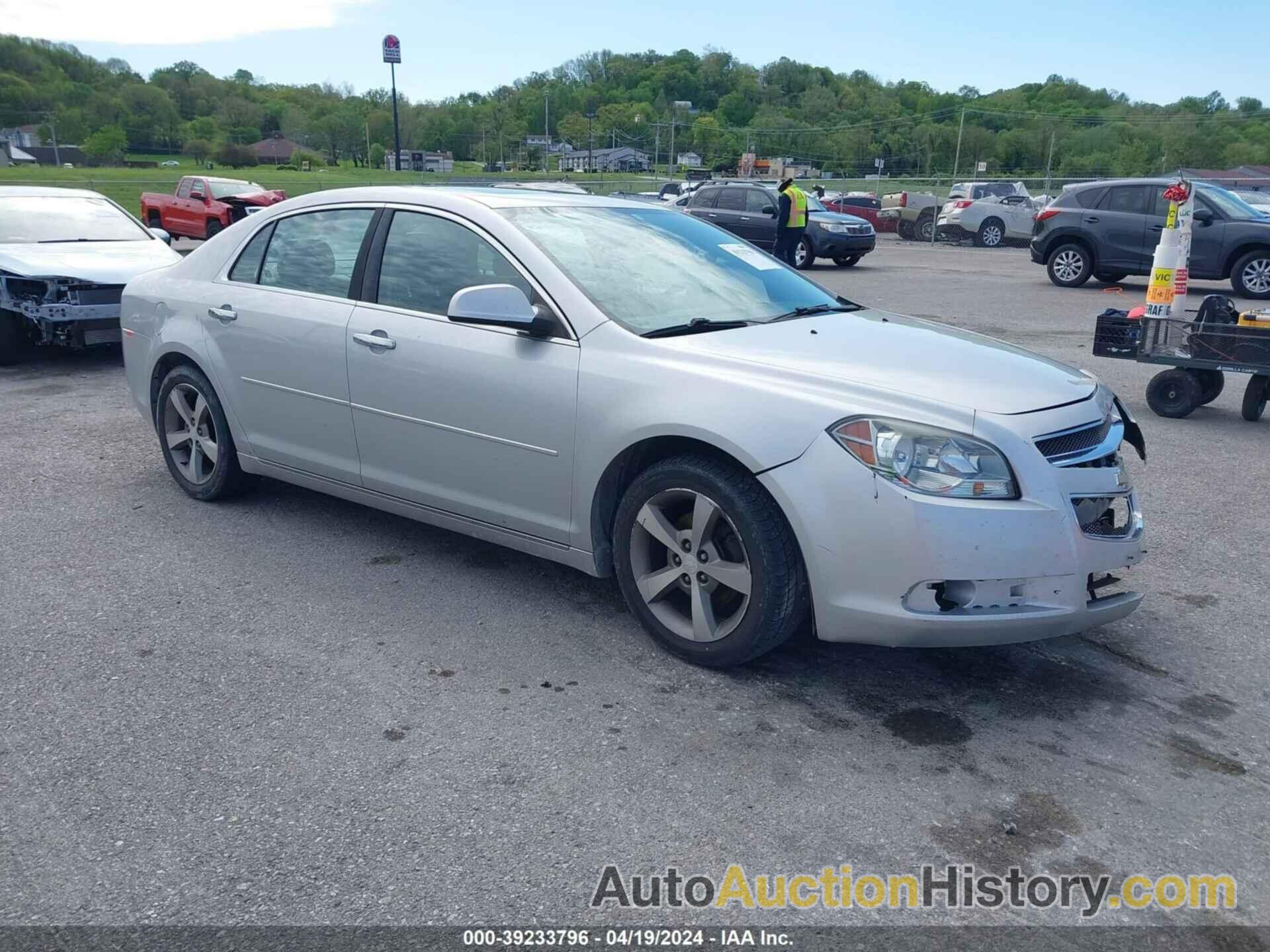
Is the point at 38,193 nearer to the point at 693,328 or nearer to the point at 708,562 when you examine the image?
the point at 693,328

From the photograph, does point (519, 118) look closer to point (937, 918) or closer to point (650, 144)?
point (650, 144)

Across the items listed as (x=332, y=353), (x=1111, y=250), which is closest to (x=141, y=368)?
(x=332, y=353)

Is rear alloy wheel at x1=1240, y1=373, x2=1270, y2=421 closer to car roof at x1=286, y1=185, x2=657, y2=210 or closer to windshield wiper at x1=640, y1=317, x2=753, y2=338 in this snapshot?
car roof at x1=286, y1=185, x2=657, y2=210

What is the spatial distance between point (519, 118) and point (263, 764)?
333ft

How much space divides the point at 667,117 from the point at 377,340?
338 ft

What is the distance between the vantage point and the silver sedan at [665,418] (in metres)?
3.28

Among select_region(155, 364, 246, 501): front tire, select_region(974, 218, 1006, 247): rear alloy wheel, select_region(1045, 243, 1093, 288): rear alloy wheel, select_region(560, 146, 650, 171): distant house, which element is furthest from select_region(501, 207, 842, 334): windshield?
select_region(560, 146, 650, 171): distant house

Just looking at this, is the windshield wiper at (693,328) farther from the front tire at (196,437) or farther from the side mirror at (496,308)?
the front tire at (196,437)

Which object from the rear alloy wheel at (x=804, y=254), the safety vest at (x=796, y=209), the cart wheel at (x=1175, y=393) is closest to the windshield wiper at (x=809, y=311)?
the cart wheel at (x=1175, y=393)

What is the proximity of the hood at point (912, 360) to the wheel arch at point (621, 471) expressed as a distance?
12.9 inches

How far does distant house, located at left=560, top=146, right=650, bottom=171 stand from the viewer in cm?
8470

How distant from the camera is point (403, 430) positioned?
441 centimetres

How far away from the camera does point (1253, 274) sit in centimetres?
1592

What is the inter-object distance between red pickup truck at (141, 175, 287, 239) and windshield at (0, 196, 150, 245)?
1574 cm
